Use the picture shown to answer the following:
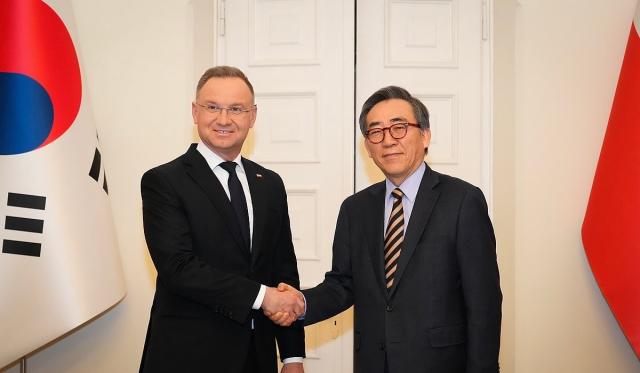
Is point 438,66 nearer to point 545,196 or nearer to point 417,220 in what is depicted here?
point 545,196

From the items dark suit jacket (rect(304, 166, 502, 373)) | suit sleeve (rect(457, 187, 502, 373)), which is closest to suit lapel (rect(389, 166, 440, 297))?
dark suit jacket (rect(304, 166, 502, 373))

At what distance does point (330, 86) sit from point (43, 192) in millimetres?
1722

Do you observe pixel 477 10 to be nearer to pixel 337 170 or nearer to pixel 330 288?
pixel 337 170

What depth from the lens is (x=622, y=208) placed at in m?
2.69

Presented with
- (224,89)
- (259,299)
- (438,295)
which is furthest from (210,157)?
(438,295)

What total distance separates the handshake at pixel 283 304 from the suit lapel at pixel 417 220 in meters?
0.44

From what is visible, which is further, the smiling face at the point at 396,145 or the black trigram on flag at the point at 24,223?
the black trigram on flag at the point at 24,223

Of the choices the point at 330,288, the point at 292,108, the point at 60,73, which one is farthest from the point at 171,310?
the point at 292,108

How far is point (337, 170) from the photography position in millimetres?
3260

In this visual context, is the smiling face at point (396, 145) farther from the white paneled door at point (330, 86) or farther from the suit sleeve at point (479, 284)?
the white paneled door at point (330, 86)

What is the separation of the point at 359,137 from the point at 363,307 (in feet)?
5.31

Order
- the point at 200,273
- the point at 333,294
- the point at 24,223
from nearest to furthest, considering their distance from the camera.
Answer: the point at 200,273, the point at 333,294, the point at 24,223

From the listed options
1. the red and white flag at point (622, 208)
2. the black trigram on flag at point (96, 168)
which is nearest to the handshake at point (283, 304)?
the black trigram on flag at point (96, 168)

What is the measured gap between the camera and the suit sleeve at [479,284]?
1686 millimetres
